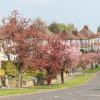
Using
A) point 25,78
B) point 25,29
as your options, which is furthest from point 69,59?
point 25,29

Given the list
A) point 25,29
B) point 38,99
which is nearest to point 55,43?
point 25,29

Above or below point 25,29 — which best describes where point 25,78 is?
below

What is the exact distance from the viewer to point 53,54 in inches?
2781

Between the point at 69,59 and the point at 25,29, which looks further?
the point at 69,59

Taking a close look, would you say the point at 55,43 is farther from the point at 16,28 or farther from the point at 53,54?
the point at 16,28

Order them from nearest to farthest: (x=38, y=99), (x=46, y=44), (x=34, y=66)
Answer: (x=38, y=99) < (x=34, y=66) < (x=46, y=44)

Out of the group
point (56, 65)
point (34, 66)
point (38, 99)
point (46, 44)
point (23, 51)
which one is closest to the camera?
point (38, 99)

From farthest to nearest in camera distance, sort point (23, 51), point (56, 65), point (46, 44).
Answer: point (46, 44) < point (56, 65) < point (23, 51)

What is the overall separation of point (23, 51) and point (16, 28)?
3.03 m

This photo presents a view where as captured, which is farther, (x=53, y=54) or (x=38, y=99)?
(x=53, y=54)

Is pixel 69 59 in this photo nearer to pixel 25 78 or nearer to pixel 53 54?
pixel 53 54

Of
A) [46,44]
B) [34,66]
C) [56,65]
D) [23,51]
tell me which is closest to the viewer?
[23,51]

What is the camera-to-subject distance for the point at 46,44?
7312 centimetres

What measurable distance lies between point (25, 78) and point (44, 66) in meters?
6.60
